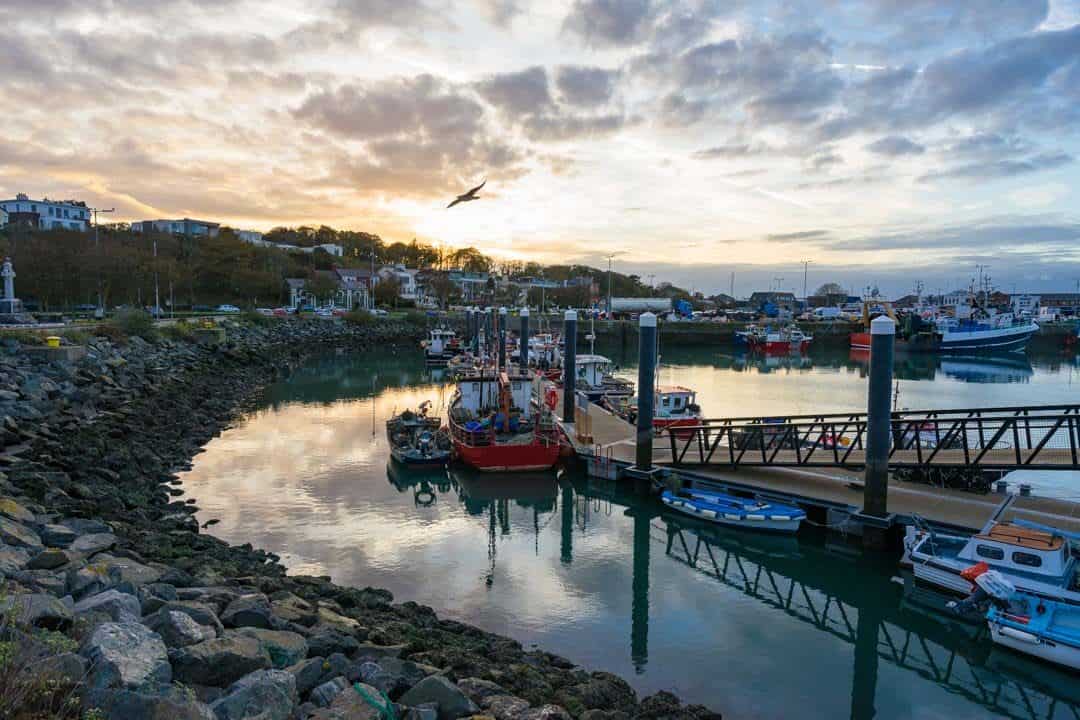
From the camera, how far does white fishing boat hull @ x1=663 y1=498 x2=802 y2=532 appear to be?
17172 millimetres

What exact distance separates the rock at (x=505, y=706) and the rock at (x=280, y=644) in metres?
2.30

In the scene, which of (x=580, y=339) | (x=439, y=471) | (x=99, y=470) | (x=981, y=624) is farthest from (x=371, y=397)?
(x=580, y=339)

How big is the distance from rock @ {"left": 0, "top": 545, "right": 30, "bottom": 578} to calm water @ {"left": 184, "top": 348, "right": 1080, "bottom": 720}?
6.32 m

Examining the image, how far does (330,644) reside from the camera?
347 inches

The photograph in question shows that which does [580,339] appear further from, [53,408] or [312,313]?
[53,408]

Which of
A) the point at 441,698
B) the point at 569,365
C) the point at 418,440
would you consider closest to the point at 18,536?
the point at 441,698

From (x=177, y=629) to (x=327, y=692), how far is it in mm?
1849

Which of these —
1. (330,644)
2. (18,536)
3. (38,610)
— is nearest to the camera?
(38,610)

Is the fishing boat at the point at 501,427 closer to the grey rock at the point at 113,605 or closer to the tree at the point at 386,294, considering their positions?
the grey rock at the point at 113,605

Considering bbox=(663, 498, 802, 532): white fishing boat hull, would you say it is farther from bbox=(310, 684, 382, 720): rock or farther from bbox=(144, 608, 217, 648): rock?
bbox=(144, 608, 217, 648): rock

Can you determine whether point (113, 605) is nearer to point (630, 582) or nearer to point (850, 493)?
point (630, 582)

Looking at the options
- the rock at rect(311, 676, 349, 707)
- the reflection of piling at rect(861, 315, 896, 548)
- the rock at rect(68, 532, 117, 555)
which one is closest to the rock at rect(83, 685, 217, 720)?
the rock at rect(311, 676, 349, 707)

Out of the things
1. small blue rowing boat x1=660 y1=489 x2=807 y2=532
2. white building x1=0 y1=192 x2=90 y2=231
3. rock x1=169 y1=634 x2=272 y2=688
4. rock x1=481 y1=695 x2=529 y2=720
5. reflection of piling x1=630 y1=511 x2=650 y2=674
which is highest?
white building x1=0 y1=192 x2=90 y2=231

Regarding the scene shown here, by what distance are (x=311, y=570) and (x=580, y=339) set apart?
72.5m
